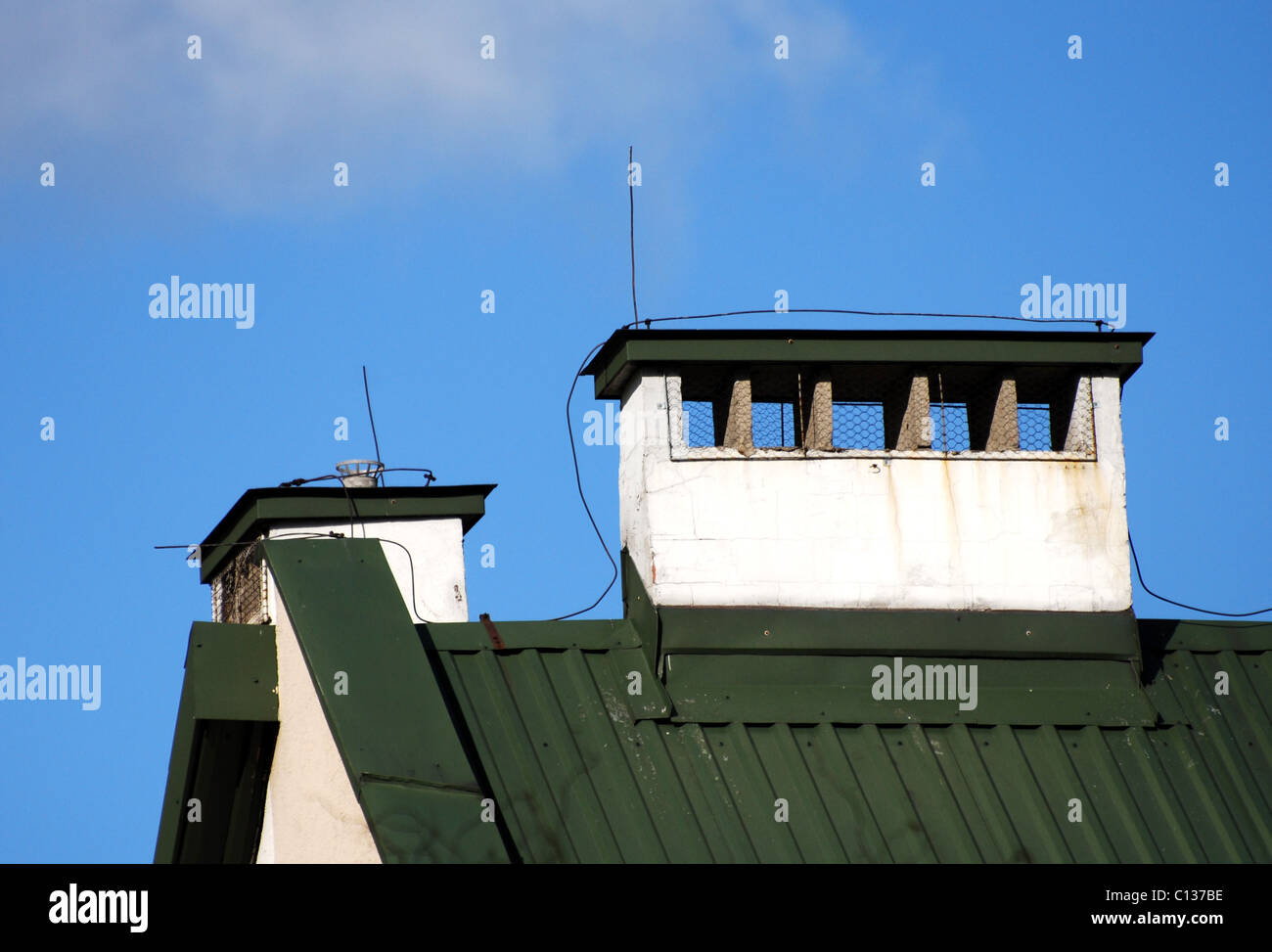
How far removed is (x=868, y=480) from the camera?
46.4ft

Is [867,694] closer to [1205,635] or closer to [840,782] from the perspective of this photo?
[840,782]

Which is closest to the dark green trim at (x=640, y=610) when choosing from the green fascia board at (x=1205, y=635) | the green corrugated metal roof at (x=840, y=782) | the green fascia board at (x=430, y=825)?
the green corrugated metal roof at (x=840, y=782)

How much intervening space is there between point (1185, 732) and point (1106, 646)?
85 cm

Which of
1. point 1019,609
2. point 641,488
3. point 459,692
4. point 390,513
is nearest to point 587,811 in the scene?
point 459,692

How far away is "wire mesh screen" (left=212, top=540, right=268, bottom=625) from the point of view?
1577 centimetres

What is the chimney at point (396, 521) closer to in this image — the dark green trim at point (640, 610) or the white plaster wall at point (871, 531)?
the dark green trim at point (640, 610)

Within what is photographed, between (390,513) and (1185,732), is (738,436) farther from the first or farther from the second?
(390,513)

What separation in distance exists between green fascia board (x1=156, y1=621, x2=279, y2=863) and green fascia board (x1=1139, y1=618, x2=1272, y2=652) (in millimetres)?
6709

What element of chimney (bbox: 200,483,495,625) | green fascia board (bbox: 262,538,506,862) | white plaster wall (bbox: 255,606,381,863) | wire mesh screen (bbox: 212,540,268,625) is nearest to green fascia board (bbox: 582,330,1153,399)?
green fascia board (bbox: 262,538,506,862)

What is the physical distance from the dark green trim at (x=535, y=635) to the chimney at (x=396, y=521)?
31.8ft

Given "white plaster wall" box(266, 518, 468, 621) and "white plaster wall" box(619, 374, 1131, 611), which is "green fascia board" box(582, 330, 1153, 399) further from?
"white plaster wall" box(266, 518, 468, 621)

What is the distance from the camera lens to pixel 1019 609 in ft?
46.1
